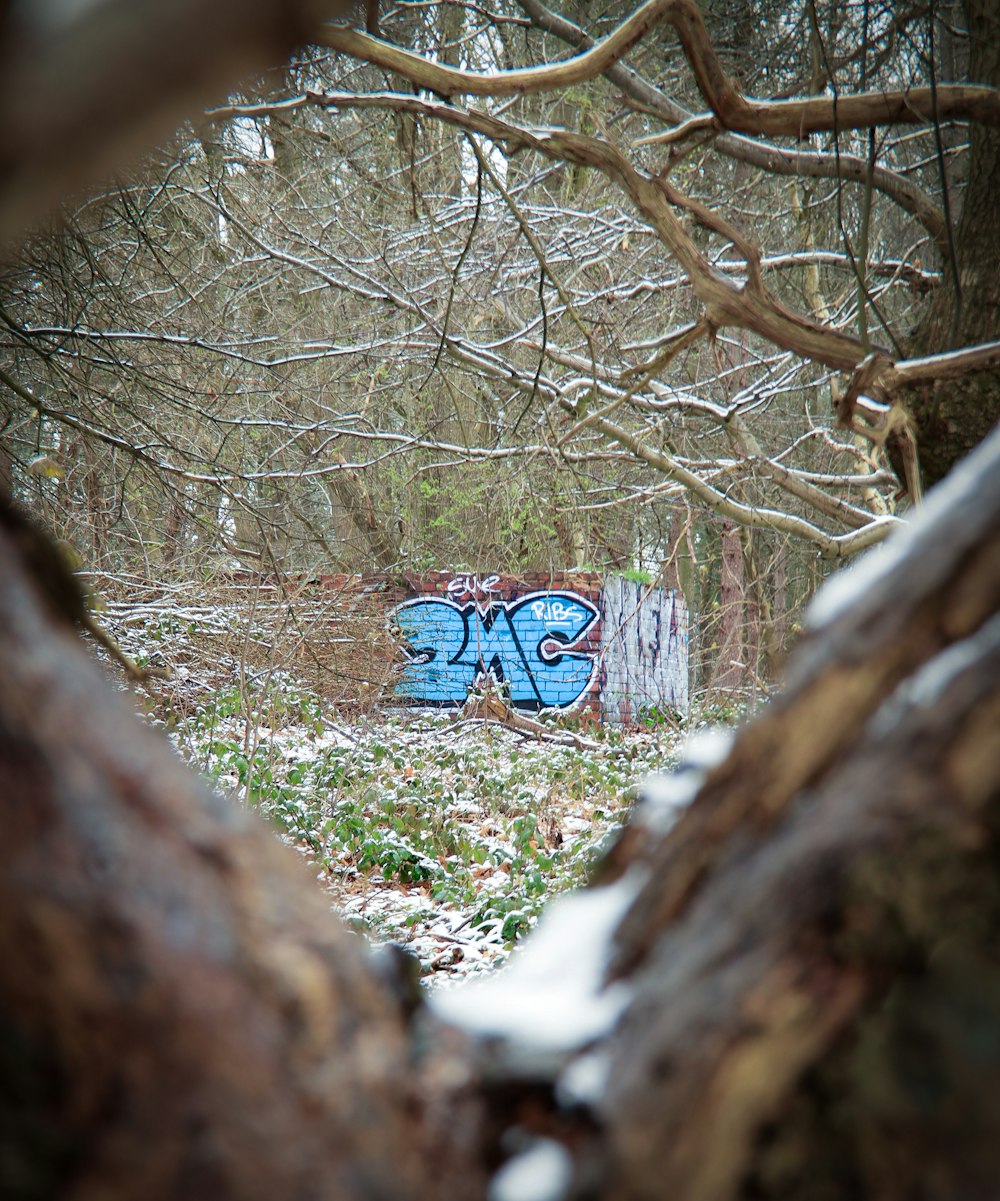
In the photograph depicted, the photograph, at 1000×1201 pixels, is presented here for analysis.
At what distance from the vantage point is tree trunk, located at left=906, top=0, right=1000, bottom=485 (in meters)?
3.13

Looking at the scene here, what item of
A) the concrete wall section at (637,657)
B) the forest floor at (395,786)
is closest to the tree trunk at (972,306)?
A: the forest floor at (395,786)

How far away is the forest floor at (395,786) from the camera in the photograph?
5.54m

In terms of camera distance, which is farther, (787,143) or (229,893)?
(787,143)

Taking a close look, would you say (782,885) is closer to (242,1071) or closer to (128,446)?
(242,1071)

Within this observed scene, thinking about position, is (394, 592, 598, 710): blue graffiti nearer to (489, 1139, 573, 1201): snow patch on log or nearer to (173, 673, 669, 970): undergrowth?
(173, 673, 669, 970): undergrowth

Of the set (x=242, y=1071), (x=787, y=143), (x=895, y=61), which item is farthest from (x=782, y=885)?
(x=787, y=143)

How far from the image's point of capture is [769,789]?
25.2 inches

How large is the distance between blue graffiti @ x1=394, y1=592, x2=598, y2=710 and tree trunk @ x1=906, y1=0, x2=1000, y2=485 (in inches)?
359

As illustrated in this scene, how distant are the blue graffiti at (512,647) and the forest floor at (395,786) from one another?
2608mm

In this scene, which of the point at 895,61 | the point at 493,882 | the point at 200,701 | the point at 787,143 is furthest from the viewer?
the point at 200,701

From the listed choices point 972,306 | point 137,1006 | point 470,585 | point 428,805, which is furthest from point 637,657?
point 137,1006

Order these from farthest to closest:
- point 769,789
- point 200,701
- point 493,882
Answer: point 200,701 < point 493,882 < point 769,789

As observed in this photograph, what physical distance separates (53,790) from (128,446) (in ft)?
11.5

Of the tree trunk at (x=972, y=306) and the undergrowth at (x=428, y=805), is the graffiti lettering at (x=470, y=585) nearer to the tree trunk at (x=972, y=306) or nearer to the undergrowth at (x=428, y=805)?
the undergrowth at (x=428, y=805)
